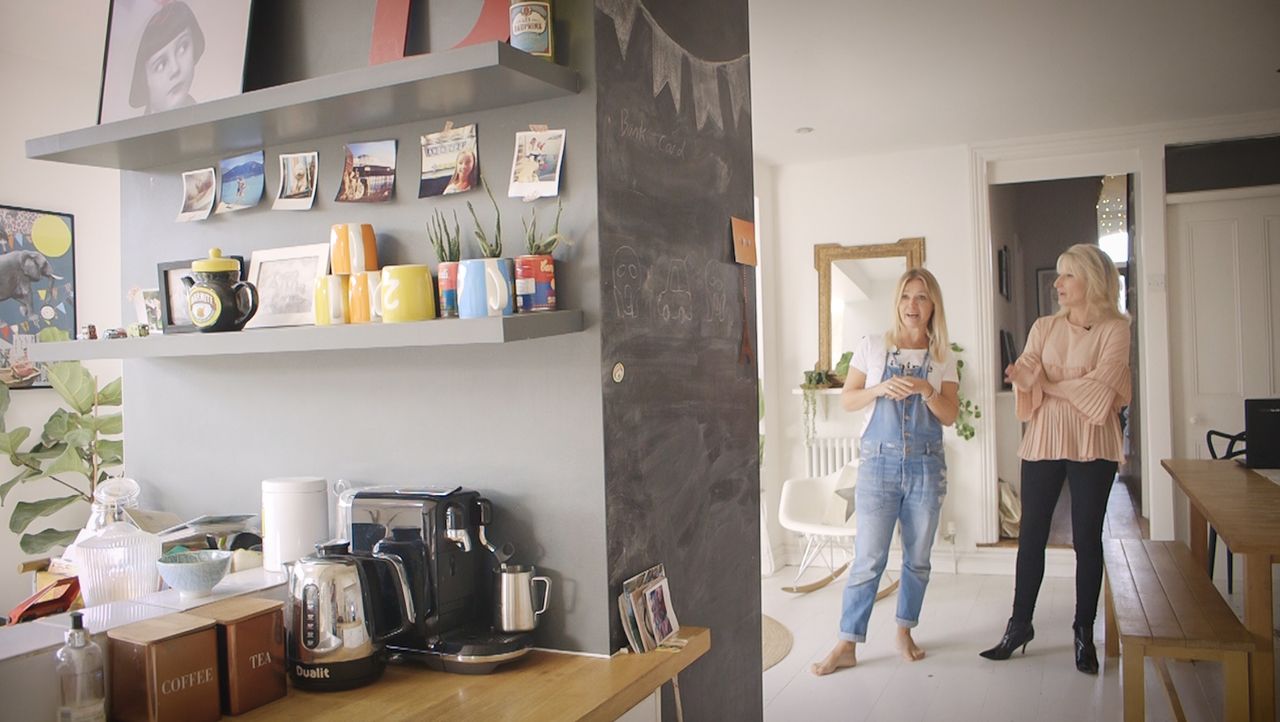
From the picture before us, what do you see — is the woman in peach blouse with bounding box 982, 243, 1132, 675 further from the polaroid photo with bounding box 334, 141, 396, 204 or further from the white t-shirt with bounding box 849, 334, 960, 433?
the polaroid photo with bounding box 334, 141, 396, 204

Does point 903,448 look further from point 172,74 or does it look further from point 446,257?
point 172,74

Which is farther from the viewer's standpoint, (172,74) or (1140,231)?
(1140,231)

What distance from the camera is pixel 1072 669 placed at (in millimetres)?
3898

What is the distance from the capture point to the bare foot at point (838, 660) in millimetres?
3926

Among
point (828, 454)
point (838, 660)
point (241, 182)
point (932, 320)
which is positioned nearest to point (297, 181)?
point (241, 182)

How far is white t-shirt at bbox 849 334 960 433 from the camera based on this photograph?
3.85 m

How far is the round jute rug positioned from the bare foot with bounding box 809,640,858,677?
0.19 meters

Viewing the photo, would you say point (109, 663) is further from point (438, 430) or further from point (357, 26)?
point (357, 26)

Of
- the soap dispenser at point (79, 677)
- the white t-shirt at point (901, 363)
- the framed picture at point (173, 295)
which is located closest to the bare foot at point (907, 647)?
the white t-shirt at point (901, 363)

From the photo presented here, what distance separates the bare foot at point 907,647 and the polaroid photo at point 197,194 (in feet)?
10.4

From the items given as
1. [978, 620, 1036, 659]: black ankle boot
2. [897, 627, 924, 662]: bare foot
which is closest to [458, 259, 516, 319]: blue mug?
[897, 627, 924, 662]: bare foot

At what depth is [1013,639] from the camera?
403 cm

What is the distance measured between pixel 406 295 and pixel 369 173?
1.28 feet

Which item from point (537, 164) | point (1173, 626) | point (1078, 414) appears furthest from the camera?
point (1078, 414)
